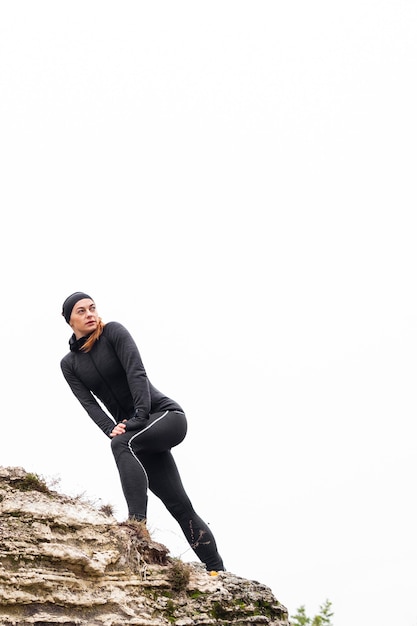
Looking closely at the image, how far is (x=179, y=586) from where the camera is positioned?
8312 mm

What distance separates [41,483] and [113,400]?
118 centimetres

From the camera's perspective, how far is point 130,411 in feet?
29.0

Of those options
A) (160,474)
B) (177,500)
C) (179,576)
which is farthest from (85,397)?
(179,576)

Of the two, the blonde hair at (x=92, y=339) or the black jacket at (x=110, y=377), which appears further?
the blonde hair at (x=92, y=339)

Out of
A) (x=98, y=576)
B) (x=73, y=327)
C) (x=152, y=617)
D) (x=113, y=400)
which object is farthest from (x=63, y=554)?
(x=73, y=327)

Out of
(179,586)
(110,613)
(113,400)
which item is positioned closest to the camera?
(110,613)

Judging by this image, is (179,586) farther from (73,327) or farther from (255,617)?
(73,327)

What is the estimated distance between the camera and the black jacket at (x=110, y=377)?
8.52m

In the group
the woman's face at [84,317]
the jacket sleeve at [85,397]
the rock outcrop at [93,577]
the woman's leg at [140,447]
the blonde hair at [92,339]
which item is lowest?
the rock outcrop at [93,577]

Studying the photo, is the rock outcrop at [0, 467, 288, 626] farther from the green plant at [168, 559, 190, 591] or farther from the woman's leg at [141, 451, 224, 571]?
the woman's leg at [141, 451, 224, 571]

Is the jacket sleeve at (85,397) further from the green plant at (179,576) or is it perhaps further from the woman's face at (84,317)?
the green plant at (179,576)

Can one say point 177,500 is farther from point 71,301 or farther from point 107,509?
point 71,301

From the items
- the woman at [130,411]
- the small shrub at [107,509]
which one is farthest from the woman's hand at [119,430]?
the small shrub at [107,509]

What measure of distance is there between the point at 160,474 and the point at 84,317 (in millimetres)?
1880
